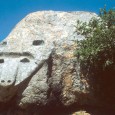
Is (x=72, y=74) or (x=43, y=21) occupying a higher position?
(x=43, y=21)

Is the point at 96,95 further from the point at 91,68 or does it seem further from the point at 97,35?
the point at 97,35

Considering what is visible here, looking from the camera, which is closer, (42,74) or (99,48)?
(99,48)

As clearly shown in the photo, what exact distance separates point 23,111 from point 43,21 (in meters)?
4.94

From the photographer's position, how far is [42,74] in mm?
11977

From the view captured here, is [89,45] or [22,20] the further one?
[22,20]

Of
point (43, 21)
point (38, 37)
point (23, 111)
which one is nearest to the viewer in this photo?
point (23, 111)

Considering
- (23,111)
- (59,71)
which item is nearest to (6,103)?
(23,111)

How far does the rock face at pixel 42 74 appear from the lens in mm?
11672

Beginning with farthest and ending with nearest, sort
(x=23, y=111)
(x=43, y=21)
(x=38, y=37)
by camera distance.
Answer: (x=43, y=21), (x=38, y=37), (x=23, y=111)

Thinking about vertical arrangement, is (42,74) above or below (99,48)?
below

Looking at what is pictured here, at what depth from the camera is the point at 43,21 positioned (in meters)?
14.4

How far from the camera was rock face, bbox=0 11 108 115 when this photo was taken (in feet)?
38.3

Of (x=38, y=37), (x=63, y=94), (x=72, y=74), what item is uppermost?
(x=38, y=37)

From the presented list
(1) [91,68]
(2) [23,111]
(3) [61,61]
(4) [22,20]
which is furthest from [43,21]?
(2) [23,111]
